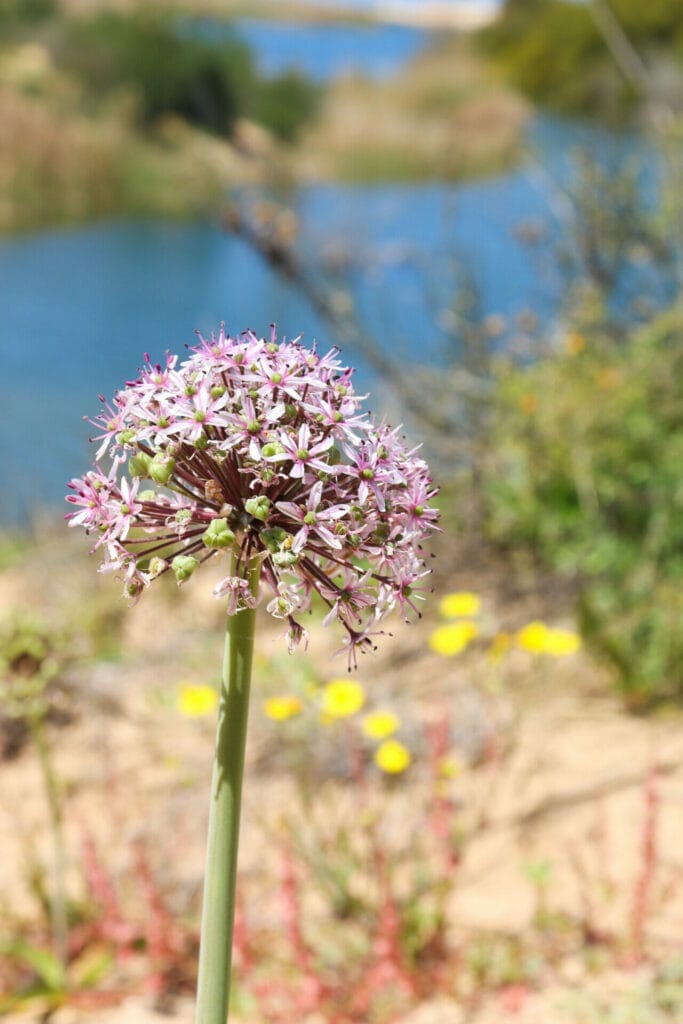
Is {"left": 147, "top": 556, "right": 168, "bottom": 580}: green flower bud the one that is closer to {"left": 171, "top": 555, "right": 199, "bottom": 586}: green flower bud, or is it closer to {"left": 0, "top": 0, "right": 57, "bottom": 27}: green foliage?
{"left": 171, "top": 555, "right": 199, "bottom": 586}: green flower bud

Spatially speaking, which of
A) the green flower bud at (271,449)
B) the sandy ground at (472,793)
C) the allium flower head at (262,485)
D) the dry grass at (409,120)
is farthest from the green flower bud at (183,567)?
the dry grass at (409,120)

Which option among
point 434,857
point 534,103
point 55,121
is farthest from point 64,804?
point 55,121

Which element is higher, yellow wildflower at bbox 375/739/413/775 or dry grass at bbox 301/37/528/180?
dry grass at bbox 301/37/528/180

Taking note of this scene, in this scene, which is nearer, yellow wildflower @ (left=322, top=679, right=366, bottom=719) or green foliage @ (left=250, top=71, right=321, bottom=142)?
yellow wildflower @ (left=322, top=679, right=366, bottom=719)

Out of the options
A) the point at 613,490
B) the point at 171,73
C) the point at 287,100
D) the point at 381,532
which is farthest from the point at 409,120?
the point at 381,532

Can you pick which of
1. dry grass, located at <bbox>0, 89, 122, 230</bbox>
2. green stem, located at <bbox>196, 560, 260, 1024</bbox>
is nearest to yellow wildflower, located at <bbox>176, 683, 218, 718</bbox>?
green stem, located at <bbox>196, 560, 260, 1024</bbox>

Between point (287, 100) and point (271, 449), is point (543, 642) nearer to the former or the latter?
point (271, 449)
